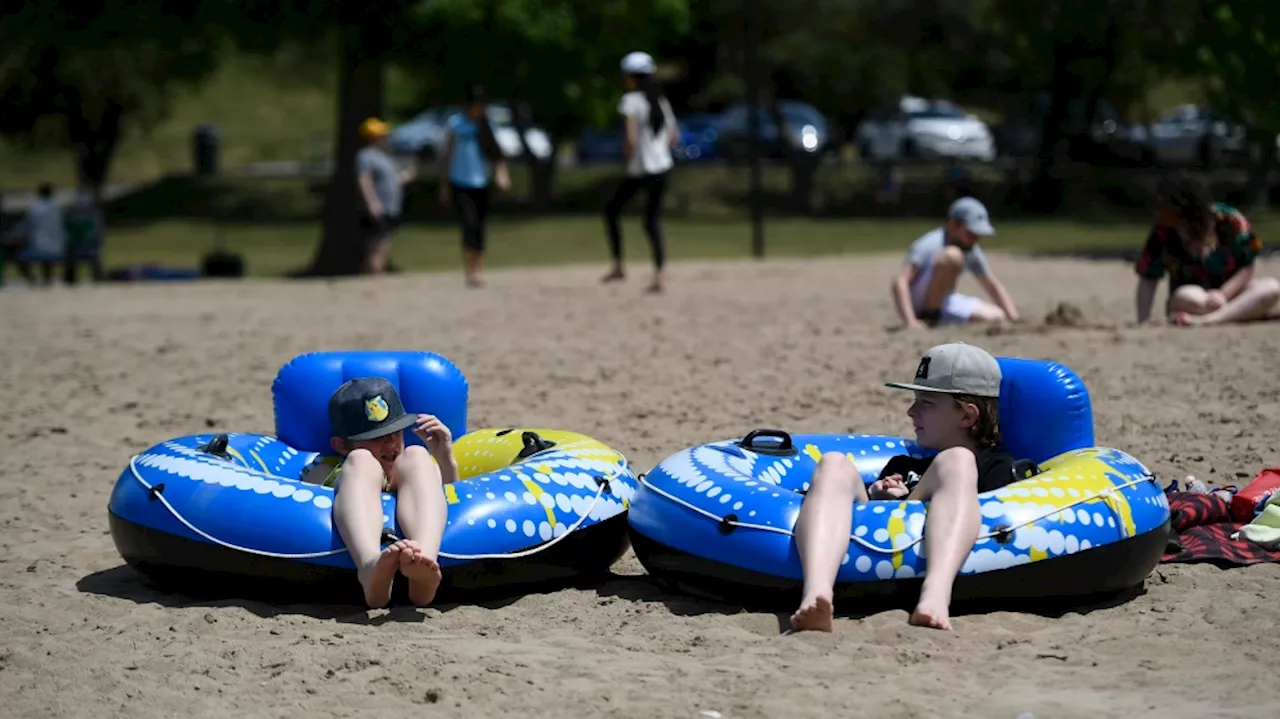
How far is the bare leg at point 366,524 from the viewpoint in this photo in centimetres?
546

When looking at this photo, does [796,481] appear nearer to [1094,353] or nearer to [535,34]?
[1094,353]

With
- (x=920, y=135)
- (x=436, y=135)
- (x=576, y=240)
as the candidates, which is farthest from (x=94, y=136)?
(x=920, y=135)

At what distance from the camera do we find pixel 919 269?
1119cm

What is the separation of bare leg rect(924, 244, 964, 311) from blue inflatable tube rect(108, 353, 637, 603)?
16.5ft

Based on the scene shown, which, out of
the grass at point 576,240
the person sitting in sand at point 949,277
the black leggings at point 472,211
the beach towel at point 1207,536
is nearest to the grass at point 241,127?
the grass at point 576,240

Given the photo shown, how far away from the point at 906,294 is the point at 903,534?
5920 millimetres

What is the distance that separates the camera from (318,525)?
5.70 m

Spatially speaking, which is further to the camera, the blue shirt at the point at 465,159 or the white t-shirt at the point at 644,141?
the blue shirt at the point at 465,159

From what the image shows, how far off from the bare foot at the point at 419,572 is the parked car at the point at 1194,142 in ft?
91.4

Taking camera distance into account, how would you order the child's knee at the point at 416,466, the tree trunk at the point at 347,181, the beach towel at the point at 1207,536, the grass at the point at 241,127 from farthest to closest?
the grass at the point at 241,127 < the tree trunk at the point at 347,181 < the beach towel at the point at 1207,536 < the child's knee at the point at 416,466

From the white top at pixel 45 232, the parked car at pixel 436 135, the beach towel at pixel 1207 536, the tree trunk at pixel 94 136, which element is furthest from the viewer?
the parked car at pixel 436 135

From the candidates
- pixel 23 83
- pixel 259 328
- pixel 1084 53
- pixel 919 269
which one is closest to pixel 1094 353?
pixel 919 269

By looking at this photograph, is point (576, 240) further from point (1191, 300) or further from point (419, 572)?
point (419, 572)

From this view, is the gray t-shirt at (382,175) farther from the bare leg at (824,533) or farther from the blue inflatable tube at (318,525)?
the bare leg at (824,533)
